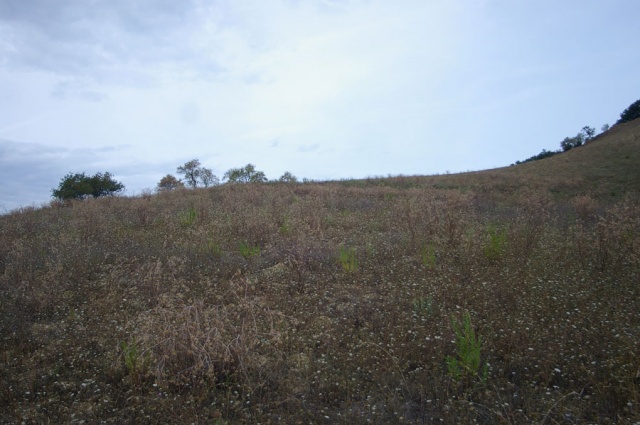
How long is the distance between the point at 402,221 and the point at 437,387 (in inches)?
288

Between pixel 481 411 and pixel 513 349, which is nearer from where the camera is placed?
pixel 481 411

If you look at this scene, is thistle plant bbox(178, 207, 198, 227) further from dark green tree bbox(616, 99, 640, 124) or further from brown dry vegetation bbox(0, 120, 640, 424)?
dark green tree bbox(616, 99, 640, 124)

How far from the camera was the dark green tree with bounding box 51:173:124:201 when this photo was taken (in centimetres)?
2745

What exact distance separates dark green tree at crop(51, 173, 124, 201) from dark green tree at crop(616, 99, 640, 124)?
2207 inches

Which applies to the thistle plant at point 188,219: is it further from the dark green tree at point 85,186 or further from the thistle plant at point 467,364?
the dark green tree at point 85,186

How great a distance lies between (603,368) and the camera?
373 centimetres

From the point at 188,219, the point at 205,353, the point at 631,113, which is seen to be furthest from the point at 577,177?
the point at 631,113

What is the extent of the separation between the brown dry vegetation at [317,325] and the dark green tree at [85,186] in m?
20.7

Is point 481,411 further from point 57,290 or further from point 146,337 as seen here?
point 57,290

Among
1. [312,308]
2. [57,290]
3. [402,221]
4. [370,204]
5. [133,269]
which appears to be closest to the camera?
[312,308]

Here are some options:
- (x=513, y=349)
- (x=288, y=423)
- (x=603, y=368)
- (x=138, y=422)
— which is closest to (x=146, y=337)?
(x=138, y=422)

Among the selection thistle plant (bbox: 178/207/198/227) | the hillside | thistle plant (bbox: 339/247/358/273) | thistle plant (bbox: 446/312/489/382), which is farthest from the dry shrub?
the hillside

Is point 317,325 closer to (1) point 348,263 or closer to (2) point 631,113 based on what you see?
(1) point 348,263

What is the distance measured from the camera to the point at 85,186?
93.5 ft
